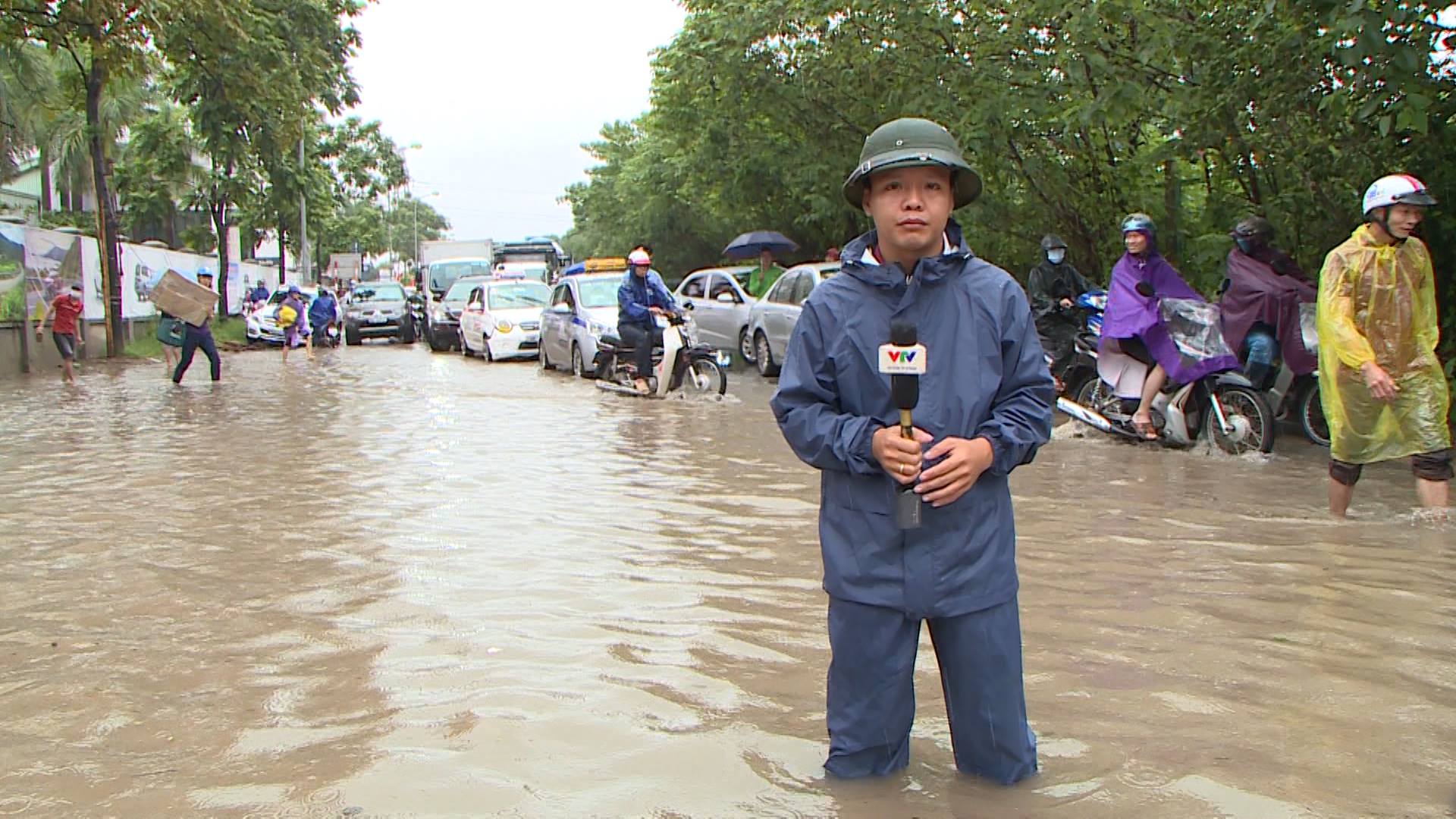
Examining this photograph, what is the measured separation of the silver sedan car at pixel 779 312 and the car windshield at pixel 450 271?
54.6 feet

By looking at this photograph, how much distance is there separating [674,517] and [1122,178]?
930cm

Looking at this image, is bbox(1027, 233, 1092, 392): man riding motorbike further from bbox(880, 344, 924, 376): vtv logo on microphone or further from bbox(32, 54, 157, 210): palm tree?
bbox(32, 54, 157, 210): palm tree

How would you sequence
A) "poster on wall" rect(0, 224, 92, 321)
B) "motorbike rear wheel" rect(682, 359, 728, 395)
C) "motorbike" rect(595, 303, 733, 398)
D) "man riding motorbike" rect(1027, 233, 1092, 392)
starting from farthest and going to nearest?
"poster on wall" rect(0, 224, 92, 321)
"motorbike rear wheel" rect(682, 359, 728, 395)
"motorbike" rect(595, 303, 733, 398)
"man riding motorbike" rect(1027, 233, 1092, 392)

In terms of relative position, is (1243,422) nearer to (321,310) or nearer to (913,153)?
(913,153)

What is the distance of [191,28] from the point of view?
17.9 meters

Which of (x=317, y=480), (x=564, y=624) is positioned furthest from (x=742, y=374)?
(x=564, y=624)

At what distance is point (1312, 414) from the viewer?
31.4ft

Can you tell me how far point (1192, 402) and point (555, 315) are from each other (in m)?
10.8

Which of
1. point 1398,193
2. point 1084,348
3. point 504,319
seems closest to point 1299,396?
point 1084,348

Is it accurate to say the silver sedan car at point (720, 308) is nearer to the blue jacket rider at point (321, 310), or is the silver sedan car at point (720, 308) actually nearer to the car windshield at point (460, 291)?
the car windshield at point (460, 291)

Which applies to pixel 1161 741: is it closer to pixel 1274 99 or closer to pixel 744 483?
pixel 744 483

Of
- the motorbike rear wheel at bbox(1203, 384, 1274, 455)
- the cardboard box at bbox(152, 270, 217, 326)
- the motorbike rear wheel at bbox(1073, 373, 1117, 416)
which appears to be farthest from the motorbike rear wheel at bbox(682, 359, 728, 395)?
the motorbike rear wheel at bbox(1203, 384, 1274, 455)

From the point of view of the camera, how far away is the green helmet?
9.56ft

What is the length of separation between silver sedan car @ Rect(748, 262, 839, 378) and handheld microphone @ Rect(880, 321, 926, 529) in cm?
1392
